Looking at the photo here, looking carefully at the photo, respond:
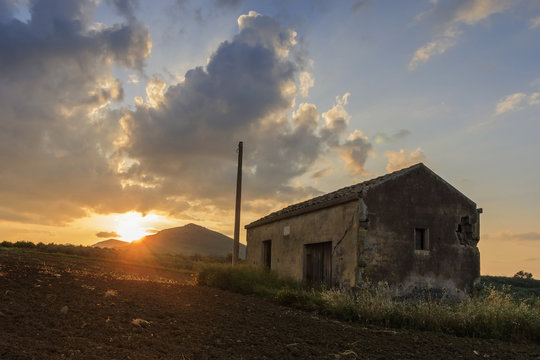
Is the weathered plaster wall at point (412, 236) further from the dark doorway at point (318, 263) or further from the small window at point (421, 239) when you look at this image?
the dark doorway at point (318, 263)

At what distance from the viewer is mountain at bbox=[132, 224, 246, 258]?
10962cm

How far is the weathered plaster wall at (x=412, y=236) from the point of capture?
493 inches

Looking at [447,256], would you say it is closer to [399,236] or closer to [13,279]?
[399,236]

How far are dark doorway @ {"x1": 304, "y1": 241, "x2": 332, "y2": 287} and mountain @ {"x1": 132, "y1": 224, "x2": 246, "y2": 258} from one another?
302 ft

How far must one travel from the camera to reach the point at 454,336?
888 centimetres

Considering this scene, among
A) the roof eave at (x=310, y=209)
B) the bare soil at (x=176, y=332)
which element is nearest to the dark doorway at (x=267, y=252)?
the roof eave at (x=310, y=209)

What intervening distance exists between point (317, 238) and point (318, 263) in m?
0.88

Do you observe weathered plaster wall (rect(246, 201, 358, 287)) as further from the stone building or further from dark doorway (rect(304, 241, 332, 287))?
dark doorway (rect(304, 241, 332, 287))

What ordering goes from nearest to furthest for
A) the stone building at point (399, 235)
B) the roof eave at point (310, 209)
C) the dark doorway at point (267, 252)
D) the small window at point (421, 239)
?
1. the stone building at point (399, 235)
2. the roof eave at point (310, 209)
3. the small window at point (421, 239)
4. the dark doorway at point (267, 252)

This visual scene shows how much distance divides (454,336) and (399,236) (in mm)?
4312

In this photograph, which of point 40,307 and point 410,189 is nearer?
point 40,307

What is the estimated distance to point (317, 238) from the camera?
1451 cm

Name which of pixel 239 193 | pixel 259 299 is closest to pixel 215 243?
pixel 239 193

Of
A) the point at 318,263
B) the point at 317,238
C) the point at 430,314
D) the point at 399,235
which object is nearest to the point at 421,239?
the point at 399,235
